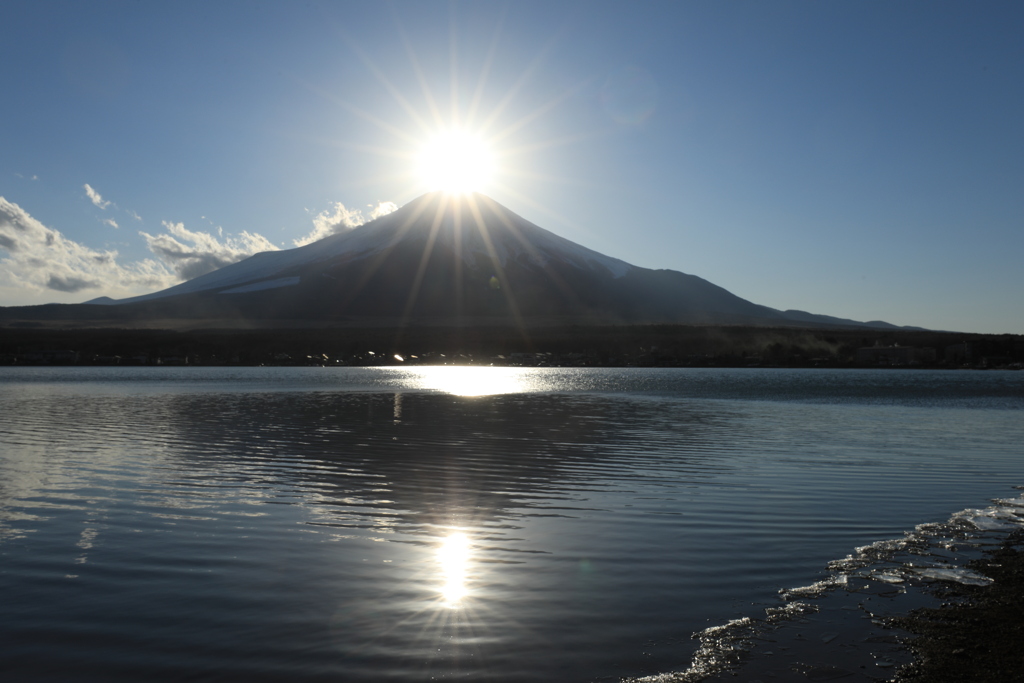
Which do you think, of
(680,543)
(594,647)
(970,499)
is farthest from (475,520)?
(970,499)

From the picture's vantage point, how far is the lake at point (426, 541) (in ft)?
29.2

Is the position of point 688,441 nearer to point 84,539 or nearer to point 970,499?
point 970,499

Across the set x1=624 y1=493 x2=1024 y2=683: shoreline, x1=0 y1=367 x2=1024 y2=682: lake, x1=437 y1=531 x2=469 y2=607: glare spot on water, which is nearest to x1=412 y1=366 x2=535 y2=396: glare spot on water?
x1=0 y1=367 x2=1024 y2=682: lake

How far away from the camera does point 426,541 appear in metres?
14.3

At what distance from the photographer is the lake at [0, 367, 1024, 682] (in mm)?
8898

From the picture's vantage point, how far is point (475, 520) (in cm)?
1642

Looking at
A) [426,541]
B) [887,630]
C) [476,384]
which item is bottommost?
[476,384]

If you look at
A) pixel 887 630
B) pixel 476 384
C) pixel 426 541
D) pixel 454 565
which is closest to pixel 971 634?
pixel 887 630

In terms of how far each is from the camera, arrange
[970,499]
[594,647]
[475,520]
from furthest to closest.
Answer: [970,499] → [475,520] → [594,647]

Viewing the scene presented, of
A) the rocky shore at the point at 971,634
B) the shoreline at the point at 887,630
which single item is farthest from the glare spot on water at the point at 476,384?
the rocky shore at the point at 971,634

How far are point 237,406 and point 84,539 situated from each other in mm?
41033

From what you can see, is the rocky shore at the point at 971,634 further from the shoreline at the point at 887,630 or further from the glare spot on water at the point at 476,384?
the glare spot on water at the point at 476,384

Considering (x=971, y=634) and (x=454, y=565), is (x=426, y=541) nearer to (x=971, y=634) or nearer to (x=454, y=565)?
(x=454, y=565)

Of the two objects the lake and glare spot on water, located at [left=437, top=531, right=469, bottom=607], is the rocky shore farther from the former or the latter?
glare spot on water, located at [left=437, top=531, right=469, bottom=607]
